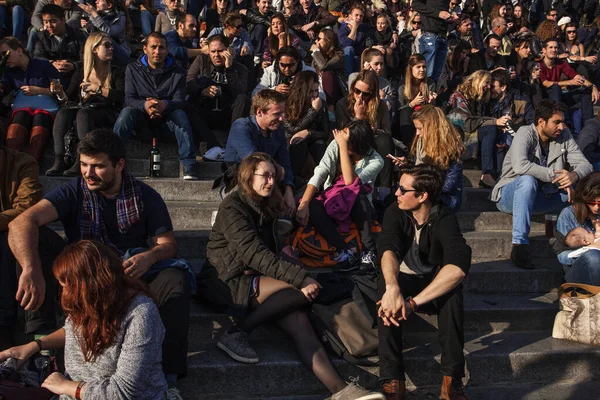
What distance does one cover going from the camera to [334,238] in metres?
→ 5.23

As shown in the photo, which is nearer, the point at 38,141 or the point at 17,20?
the point at 38,141

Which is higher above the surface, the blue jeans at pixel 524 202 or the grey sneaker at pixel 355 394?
the blue jeans at pixel 524 202

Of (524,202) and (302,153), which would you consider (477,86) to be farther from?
(302,153)

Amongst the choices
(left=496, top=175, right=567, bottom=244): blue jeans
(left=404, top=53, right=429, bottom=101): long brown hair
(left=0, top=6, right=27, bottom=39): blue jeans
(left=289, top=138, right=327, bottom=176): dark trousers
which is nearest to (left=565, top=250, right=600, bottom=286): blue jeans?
(left=496, top=175, right=567, bottom=244): blue jeans

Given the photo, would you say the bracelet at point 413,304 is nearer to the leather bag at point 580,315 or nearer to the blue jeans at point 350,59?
the leather bag at point 580,315

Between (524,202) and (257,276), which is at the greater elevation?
(524,202)

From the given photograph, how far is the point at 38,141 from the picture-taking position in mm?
6129

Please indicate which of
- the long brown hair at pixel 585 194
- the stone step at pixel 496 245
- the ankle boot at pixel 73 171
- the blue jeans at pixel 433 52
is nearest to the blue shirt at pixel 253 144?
the stone step at pixel 496 245

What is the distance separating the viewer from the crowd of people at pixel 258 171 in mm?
3773

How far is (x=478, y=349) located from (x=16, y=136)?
13.5 feet

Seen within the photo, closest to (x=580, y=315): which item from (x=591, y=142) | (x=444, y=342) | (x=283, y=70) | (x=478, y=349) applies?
(x=478, y=349)

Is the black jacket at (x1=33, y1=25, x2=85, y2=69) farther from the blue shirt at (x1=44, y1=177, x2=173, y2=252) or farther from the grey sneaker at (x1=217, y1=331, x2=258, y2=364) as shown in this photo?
the grey sneaker at (x1=217, y1=331, x2=258, y2=364)

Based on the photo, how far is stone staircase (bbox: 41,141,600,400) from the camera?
4.15m

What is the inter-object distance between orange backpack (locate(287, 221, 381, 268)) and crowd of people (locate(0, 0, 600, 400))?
54 millimetres
